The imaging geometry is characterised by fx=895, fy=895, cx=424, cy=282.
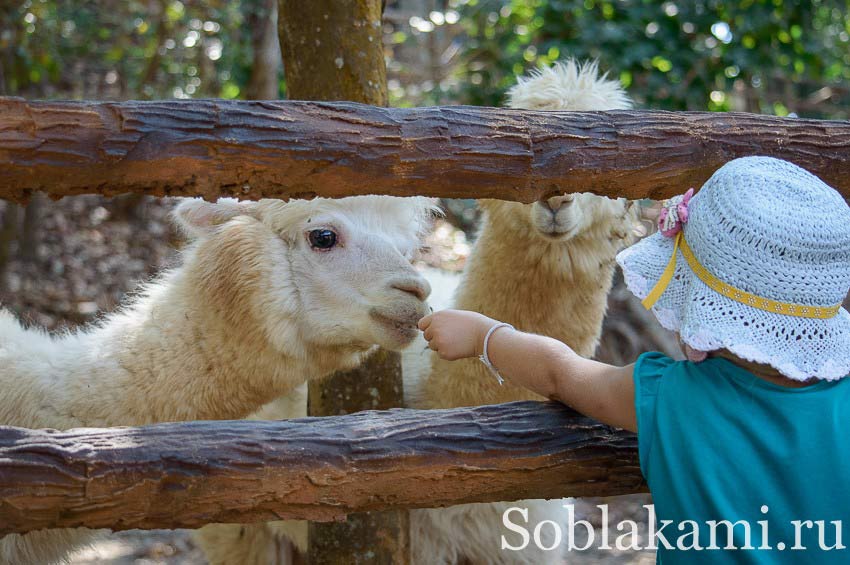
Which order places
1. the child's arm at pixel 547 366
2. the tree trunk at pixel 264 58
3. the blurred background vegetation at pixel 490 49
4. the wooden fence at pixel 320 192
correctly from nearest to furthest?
the wooden fence at pixel 320 192, the child's arm at pixel 547 366, the blurred background vegetation at pixel 490 49, the tree trunk at pixel 264 58

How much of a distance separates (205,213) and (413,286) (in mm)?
834

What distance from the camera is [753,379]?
6.12 ft

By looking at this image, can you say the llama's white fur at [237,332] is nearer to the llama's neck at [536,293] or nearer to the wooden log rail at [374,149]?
the llama's neck at [536,293]

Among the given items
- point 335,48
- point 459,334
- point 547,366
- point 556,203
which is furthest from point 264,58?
point 547,366

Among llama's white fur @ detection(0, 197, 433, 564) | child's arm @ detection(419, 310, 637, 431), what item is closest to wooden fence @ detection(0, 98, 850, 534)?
child's arm @ detection(419, 310, 637, 431)

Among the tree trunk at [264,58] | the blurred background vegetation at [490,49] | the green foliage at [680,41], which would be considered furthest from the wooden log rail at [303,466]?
the tree trunk at [264,58]

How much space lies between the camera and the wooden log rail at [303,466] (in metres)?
1.82

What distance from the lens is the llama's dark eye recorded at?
305 cm

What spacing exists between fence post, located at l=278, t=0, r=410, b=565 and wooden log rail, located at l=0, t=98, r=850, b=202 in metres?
1.17

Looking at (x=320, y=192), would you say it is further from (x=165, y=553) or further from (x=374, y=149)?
(x=165, y=553)

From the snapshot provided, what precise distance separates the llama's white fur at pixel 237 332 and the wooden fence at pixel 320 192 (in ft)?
2.37

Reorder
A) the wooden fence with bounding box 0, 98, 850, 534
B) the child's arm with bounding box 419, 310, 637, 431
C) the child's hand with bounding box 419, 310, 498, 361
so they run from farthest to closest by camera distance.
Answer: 1. the child's hand with bounding box 419, 310, 498, 361
2. the child's arm with bounding box 419, 310, 637, 431
3. the wooden fence with bounding box 0, 98, 850, 534

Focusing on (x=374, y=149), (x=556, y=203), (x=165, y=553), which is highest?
(x=374, y=149)

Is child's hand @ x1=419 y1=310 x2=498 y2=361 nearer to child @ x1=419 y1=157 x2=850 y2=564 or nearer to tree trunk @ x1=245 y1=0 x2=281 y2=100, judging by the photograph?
child @ x1=419 y1=157 x2=850 y2=564
